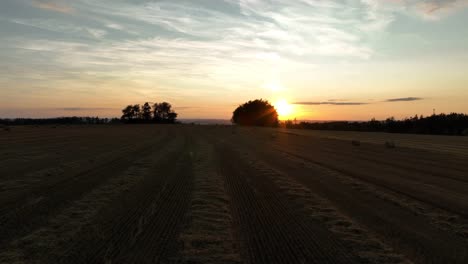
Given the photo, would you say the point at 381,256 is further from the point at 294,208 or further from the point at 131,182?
the point at 131,182

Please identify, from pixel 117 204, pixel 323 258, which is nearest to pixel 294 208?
pixel 323 258

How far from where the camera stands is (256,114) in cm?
9838

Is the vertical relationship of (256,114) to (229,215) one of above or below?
above

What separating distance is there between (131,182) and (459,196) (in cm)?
764

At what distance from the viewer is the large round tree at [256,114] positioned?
9431 cm

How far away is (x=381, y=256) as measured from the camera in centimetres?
502

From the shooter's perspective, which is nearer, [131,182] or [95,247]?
[95,247]

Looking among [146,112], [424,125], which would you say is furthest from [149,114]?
[424,125]

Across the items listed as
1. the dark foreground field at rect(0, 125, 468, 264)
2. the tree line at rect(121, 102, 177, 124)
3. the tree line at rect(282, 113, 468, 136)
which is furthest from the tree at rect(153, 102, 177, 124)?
the dark foreground field at rect(0, 125, 468, 264)

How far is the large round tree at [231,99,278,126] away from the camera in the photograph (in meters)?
94.3

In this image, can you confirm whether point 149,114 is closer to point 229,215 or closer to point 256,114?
point 256,114

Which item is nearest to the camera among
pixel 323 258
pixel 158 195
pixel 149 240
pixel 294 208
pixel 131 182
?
pixel 323 258

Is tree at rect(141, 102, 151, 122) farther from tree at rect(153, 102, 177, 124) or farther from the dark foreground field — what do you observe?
the dark foreground field

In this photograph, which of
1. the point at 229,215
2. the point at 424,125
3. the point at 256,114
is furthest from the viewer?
the point at 256,114
